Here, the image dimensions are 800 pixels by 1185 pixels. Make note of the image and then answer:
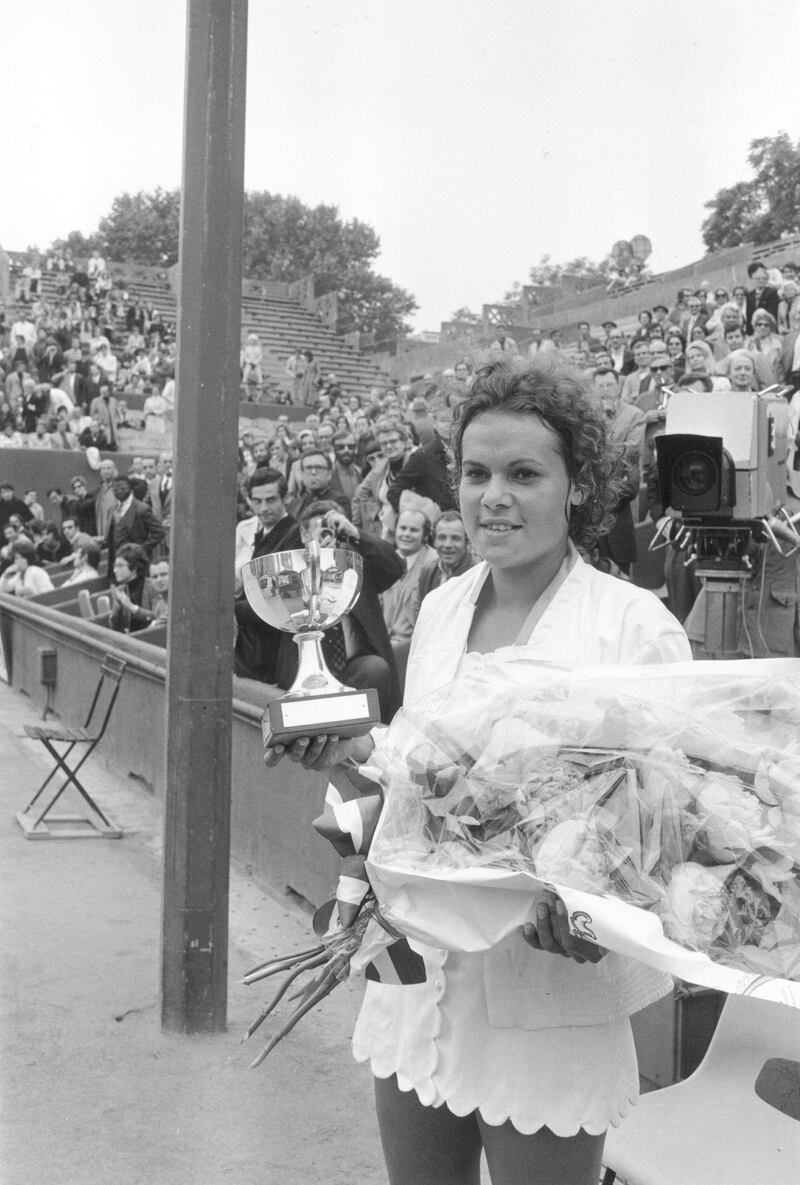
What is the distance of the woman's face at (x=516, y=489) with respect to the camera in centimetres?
196

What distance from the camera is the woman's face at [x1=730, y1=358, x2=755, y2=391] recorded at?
7859 millimetres

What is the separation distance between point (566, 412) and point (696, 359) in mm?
7245

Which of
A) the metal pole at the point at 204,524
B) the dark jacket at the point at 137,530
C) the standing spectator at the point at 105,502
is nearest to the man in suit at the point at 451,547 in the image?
the metal pole at the point at 204,524

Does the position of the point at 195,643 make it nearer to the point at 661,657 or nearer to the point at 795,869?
the point at 661,657

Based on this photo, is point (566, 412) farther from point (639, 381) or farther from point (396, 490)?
point (639, 381)

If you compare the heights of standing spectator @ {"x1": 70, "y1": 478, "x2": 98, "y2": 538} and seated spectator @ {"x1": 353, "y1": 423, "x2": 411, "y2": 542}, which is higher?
seated spectator @ {"x1": 353, "y1": 423, "x2": 411, "y2": 542}

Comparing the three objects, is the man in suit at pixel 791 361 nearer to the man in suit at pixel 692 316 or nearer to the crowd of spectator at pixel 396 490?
the crowd of spectator at pixel 396 490

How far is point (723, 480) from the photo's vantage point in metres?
4.80

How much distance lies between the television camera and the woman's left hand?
3362 mm

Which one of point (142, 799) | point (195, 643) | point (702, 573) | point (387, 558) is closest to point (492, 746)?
point (195, 643)

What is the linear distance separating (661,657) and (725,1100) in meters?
1.06

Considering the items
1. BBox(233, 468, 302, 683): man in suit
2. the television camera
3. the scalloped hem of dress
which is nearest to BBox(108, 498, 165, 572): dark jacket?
BBox(233, 468, 302, 683): man in suit

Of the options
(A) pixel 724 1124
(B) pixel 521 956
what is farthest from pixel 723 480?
(B) pixel 521 956

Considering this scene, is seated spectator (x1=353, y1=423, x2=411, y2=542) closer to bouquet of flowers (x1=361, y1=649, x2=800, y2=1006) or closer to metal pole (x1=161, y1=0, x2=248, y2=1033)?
metal pole (x1=161, y1=0, x2=248, y2=1033)
